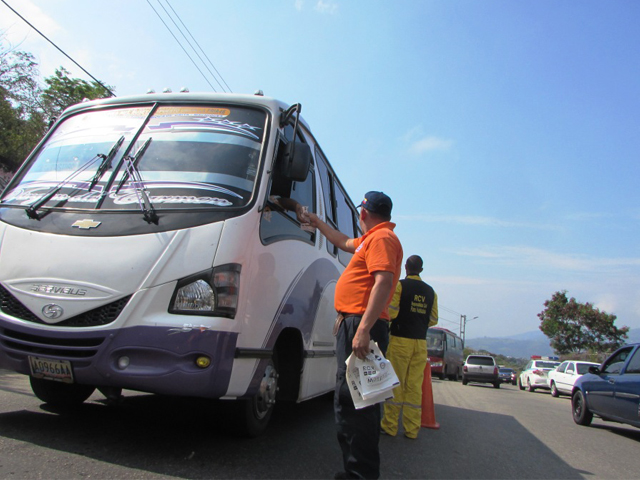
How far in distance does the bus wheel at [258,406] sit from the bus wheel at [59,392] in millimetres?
1406

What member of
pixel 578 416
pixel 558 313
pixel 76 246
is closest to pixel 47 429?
pixel 76 246

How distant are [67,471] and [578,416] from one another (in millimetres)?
8276

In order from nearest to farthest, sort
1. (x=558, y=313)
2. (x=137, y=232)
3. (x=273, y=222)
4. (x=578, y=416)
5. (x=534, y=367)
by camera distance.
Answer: (x=137, y=232) < (x=273, y=222) < (x=578, y=416) < (x=534, y=367) < (x=558, y=313)

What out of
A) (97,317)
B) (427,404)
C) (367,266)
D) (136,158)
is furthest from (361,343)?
(427,404)

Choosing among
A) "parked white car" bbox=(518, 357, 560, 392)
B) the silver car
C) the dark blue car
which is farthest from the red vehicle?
the dark blue car

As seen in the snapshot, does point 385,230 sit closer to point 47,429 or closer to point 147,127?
point 147,127

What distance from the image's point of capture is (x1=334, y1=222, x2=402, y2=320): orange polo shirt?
3234 mm

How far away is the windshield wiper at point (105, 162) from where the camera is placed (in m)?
3.73

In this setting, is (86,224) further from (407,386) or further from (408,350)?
(407,386)

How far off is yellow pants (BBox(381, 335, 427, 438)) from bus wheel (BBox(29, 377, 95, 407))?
2862 millimetres

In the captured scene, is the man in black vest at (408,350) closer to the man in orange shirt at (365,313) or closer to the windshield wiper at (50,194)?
the man in orange shirt at (365,313)

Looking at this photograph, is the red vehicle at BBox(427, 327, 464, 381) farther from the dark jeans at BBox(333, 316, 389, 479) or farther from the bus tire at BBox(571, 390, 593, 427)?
the dark jeans at BBox(333, 316, 389, 479)

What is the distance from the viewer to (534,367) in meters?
24.5

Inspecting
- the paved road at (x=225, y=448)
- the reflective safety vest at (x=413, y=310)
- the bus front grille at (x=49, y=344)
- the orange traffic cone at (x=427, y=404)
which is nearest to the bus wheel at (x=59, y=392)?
the paved road at (x=225, y=448)
